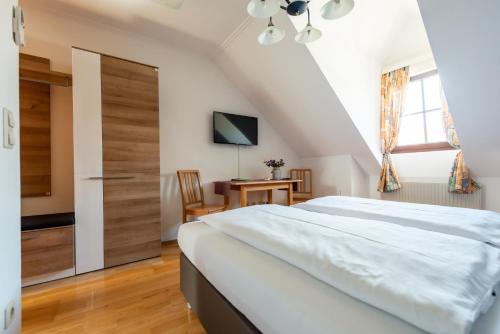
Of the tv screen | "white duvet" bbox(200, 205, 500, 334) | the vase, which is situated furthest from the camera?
the vase

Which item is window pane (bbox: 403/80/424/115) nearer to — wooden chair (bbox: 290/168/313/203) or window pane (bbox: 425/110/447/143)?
window pane (bbox: 425/110/447/143)

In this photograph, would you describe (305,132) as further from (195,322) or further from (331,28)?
(195,322)

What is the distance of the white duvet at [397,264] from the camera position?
1.71ft

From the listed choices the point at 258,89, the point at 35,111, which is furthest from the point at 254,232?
the point at 258,89

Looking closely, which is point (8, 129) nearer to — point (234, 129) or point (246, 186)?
point (246, 186)

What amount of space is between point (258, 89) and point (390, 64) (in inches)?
81.8

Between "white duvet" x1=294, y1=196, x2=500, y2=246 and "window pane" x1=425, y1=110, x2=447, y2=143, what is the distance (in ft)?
6.55

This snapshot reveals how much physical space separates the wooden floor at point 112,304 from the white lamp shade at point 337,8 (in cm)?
228

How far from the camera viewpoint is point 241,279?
863mm

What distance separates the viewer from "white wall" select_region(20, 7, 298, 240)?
7.88 ft

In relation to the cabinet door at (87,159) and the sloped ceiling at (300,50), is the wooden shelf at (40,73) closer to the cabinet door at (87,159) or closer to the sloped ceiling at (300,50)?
the cabinet door at (87,159)

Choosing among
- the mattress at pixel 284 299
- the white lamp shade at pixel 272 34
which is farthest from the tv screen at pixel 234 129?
the mattress at pixel 284 299

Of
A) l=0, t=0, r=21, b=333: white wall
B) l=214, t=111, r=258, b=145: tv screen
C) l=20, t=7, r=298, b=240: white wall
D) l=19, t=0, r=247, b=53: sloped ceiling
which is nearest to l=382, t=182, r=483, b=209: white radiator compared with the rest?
l=20, t=7, r=298, b=240: white wall

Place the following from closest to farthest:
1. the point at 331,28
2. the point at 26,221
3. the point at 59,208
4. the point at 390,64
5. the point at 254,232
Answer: the point at 254,232, the point at 26,221, the point at 59,208, the point at 331,28, the point at 390,64
